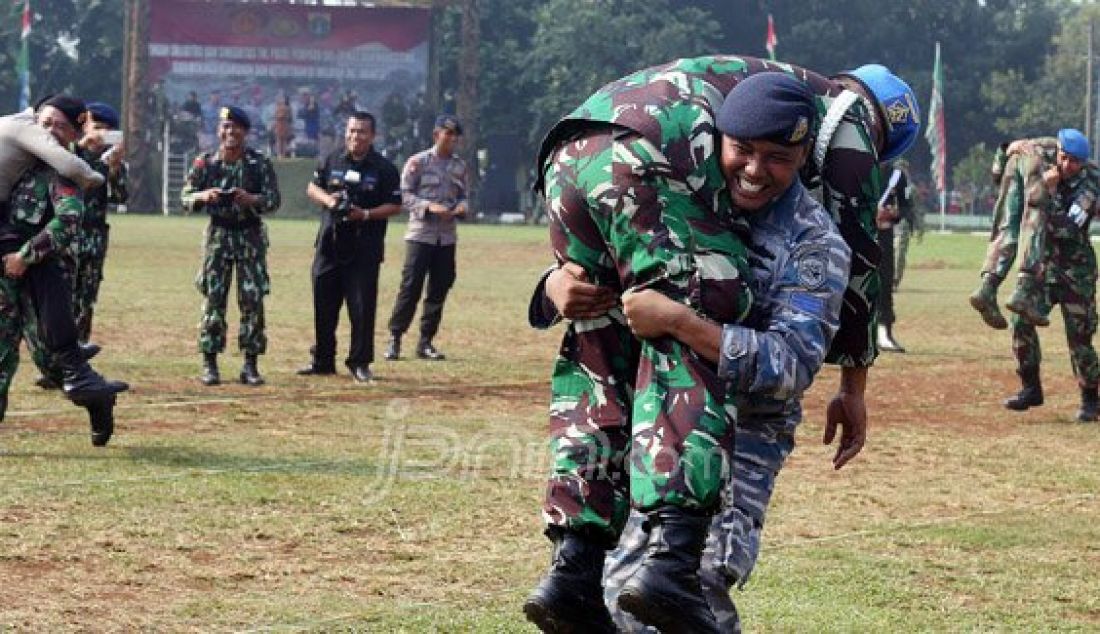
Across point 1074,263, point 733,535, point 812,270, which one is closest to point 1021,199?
point 1074,263

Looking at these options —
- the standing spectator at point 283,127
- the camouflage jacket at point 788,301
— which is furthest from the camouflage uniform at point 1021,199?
the standing spectator at point 283,127

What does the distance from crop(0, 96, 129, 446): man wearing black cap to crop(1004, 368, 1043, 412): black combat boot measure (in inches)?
254

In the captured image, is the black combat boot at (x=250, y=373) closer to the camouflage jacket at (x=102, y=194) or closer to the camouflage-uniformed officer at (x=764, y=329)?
the camouflage jacket at (x=102, y=194)

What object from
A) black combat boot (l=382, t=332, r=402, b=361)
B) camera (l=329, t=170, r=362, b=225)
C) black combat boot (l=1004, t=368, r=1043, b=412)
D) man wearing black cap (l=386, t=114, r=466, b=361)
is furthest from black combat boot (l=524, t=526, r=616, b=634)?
black combat boot (l=382, t=332, r=402, b=361)

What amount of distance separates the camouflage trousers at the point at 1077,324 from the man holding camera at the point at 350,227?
4876 millimetres

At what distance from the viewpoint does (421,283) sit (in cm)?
1836

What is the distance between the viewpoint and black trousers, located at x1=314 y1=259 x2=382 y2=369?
1600 centimetres

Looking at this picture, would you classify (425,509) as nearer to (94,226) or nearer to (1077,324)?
(1077,324)

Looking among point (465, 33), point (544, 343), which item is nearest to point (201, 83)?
point (465, 33)

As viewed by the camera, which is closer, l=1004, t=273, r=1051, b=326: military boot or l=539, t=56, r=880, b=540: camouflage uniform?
l=539, t=56, r=880, b=540: camouflage uniform

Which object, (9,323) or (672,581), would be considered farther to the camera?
(9,323)

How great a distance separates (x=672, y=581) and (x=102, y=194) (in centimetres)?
1071

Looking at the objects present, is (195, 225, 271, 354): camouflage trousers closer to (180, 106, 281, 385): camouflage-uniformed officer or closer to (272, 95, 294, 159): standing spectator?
(180, 106, 281, 385): camouflage-uniformed officer

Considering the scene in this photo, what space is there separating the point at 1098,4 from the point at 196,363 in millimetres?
126221
